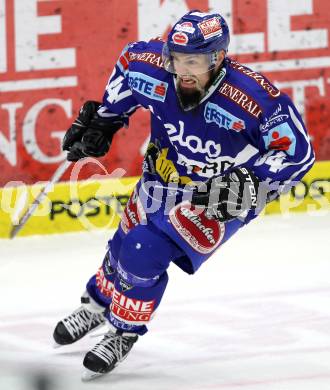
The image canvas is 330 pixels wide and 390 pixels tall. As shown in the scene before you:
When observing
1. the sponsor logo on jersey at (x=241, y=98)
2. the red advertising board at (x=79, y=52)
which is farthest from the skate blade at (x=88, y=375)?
the red advertising board at (x=79, y=52)

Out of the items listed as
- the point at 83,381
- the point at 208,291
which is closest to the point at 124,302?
the point at 83,381

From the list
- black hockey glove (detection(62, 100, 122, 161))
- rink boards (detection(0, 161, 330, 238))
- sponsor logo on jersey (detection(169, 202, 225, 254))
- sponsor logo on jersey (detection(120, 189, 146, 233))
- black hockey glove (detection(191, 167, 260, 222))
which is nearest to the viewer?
black hockey glove (detection(191, 167, 260, 222))

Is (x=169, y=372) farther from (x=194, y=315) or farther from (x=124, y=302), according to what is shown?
(x=194, y=315)

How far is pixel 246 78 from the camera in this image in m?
4.42

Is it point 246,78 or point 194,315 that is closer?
point 246,78

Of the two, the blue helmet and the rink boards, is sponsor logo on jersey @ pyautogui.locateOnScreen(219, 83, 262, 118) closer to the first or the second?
the blue helmet

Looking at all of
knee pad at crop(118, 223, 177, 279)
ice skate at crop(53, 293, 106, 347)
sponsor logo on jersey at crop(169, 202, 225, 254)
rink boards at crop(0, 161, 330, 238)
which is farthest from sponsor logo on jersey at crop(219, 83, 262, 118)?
rink boards at crop(0, 161, 330, 238)

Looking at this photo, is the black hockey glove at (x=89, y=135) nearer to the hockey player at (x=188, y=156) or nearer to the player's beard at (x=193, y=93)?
the hockey player at (x=188, y=156)

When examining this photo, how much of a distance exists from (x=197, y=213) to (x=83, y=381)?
0.70 m

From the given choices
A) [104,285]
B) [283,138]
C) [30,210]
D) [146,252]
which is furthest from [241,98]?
[30,210]

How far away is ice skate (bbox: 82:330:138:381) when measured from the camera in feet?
14.7

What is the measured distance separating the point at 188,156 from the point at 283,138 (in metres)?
0.39

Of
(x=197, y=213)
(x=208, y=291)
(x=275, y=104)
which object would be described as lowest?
(x=208, y=291)

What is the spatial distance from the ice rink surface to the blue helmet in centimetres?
114
